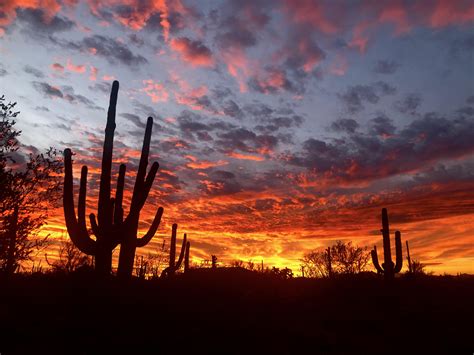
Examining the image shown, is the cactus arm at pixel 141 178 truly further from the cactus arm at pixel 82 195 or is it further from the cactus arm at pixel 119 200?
the cactus arm at pixel 82 195

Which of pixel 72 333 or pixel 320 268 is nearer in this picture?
pixel 72 333

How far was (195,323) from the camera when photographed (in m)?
7.33

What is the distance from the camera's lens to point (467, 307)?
12.5 metres

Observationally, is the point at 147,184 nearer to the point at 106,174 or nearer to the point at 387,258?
the point at 106,174

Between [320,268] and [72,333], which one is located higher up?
[320,268]

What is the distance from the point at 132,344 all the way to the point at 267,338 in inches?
108

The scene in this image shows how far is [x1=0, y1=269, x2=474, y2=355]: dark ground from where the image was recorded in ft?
19.8

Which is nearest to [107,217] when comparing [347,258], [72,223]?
[72,223]

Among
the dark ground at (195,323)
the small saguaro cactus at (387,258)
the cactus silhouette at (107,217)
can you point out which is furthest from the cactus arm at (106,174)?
the small saguaro cactus at (387,258)

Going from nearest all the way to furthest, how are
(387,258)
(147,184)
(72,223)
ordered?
(72,223) < (147,184) < (387,258)

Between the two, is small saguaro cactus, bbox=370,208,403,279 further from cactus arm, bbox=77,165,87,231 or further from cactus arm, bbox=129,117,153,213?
cactus arm, bbox=77,165,87,231

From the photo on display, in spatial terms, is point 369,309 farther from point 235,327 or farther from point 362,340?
point 235,327

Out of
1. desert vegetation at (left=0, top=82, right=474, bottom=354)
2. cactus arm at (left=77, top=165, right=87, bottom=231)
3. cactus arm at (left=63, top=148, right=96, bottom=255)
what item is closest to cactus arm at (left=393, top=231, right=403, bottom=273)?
desert vegetation at (left=0, top=82, right=474, bottom=354)

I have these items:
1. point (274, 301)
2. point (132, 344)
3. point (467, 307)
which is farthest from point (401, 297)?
point (132, 344)
